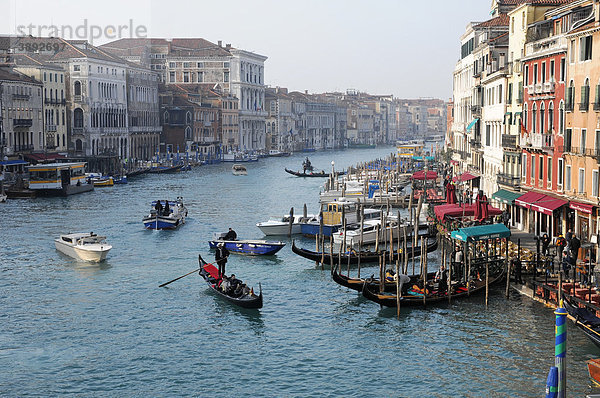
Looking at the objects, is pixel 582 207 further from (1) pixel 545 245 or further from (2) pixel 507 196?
(2) pixel 507 196

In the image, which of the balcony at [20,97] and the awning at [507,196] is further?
the balcony at [20,97]

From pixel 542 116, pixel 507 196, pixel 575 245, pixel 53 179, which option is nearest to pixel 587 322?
pixel 575 245

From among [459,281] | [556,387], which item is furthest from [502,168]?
[556,387]

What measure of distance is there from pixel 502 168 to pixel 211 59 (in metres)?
66.2

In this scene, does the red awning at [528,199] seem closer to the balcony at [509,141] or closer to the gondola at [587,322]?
the balcony at [509,141]

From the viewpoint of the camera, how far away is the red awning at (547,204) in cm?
1978

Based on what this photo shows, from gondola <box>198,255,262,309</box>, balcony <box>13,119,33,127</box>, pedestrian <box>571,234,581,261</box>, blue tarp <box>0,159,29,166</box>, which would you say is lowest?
gondola <box>198,255,262,309</box>

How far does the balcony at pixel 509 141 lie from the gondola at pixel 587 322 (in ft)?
36.8

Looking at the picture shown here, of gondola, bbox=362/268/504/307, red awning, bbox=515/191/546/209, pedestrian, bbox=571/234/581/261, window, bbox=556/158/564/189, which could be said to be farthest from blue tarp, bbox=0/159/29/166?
pedestrian, bbox=571/234/581/261

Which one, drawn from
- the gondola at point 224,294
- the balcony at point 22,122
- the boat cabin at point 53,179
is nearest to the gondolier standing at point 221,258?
the gondola at point 224,294

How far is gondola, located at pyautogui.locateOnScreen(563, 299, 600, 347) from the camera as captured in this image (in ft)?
42.1

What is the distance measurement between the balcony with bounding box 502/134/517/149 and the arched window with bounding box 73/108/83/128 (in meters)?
41.0

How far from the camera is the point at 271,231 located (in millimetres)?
27422

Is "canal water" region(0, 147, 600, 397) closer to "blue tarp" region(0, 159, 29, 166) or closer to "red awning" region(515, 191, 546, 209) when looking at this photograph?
"red awning" region(515, 191, 546, 209)
